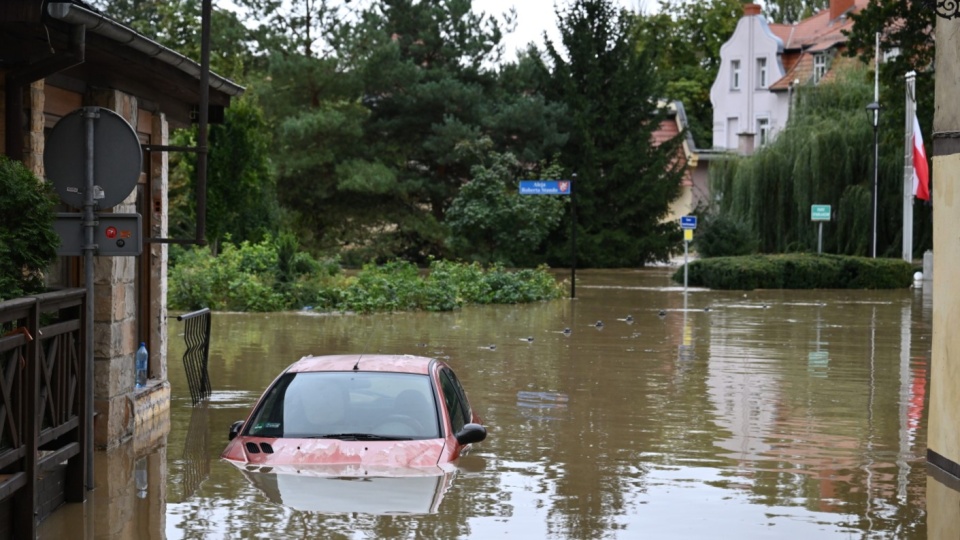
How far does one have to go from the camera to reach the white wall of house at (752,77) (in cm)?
7006

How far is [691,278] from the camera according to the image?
4525 centimetres

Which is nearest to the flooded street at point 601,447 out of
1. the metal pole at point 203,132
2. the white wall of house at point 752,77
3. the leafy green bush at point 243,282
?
the metal pole at point 203,132

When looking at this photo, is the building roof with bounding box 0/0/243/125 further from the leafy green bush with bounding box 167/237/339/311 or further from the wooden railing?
the leafy green bush with bounding box 167/237/339/311

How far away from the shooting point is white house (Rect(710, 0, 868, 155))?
69.1 metres

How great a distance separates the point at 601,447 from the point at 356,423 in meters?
4.00

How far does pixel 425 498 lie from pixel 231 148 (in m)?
30.7

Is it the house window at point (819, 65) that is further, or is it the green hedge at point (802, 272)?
the house window at point (819, 65)

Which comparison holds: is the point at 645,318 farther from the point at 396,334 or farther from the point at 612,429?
the point at 612,429

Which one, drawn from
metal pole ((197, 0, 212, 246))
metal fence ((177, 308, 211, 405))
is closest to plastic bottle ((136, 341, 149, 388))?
metal fence ((177, 308, 211, 405))

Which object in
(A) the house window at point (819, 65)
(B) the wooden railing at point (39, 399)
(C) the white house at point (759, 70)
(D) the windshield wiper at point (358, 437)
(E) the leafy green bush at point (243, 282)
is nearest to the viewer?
(B) the wooden railing at point (39, 399)

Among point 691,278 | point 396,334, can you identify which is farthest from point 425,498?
point 691,278

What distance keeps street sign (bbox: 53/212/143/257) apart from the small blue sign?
27.4 m

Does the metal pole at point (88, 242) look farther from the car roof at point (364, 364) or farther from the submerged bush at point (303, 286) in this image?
the submerged bush at point (303, 286)

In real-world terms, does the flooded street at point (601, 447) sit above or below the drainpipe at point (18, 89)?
below
